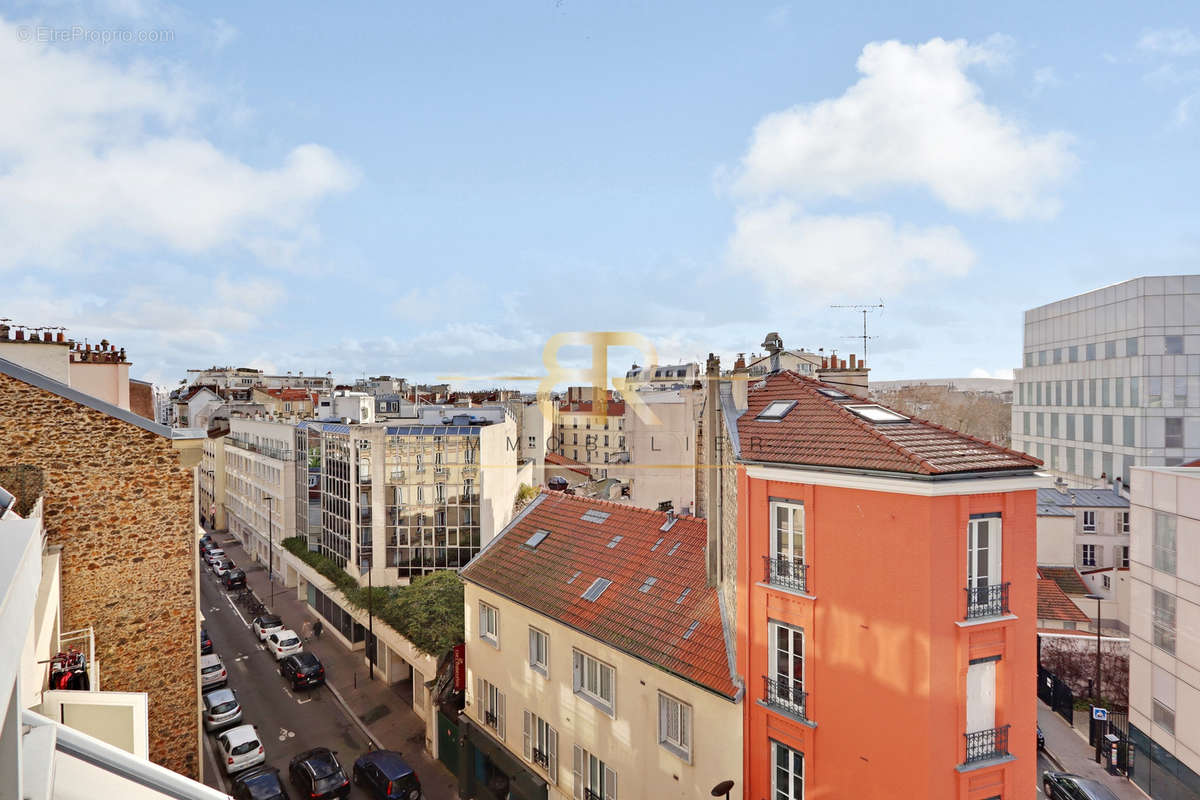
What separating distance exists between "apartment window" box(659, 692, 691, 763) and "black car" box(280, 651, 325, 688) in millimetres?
17931

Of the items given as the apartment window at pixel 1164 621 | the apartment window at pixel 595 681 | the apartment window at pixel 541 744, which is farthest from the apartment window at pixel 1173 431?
the apartment window at pixel 541 744

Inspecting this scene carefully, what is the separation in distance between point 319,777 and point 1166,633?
26442mm

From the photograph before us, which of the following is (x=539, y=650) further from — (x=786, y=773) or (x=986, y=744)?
(x=986, y=744)

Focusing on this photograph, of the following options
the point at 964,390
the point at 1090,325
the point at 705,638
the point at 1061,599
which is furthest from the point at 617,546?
the point at 964,390

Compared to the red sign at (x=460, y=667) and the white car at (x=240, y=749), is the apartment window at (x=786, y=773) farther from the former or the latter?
the white car at (x=240, y=749)

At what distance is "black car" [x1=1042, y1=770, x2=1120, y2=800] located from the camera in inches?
669

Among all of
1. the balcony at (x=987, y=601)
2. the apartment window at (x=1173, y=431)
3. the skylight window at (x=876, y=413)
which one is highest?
the skylight window at (x=876, y=413)

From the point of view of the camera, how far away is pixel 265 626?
28.7 metres

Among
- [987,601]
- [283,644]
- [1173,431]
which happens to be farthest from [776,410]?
[1173,431]

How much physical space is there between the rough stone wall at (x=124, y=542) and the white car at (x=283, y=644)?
17857 millimetres

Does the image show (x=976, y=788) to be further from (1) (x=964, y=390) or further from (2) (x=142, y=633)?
(1) (x=964, y=390)

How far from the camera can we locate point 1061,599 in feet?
86.3

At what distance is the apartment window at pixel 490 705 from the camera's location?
56.3ft

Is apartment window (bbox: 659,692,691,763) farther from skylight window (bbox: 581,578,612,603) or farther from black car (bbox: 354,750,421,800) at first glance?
black car (bbox: 354,750,421,800)
